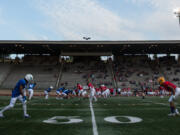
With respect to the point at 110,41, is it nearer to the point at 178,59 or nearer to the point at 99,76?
the point at 99,76

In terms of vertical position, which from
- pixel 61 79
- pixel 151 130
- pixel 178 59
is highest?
pixel 178 59

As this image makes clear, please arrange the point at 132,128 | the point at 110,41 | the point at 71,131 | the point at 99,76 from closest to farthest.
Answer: the point at 71,131 < the point at 132,128 < the point at 110,41 < the point at 99,76

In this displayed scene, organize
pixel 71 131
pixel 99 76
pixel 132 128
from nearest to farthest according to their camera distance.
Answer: pixel 71 131 → pixel 132 128 → pixel 99 76

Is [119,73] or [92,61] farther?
[92,61]

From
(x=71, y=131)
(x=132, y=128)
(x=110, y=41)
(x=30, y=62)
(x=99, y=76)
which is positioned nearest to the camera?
(x=71, y=131)

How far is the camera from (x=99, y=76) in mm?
39219

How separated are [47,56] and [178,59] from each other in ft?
106

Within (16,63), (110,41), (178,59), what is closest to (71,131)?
(110,41)

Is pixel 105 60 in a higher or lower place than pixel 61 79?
higher

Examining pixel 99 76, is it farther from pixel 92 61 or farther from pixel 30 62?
pixel 30 62

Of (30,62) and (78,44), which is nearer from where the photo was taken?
(78,44)

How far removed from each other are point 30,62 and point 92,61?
14847 millimetres

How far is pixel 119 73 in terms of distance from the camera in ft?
132

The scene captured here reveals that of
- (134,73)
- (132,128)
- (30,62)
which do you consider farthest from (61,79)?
(132,128)
